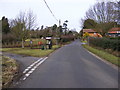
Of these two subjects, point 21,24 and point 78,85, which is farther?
point 21,24

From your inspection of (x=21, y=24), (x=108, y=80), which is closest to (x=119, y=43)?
(x=108, y=80)

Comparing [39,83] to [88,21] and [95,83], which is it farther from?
[88,21]

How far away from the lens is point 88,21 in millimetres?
53125

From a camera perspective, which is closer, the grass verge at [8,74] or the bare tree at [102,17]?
the grass verge at [8,74]

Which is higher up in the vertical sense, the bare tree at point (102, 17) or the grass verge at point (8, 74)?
the bare tree at point (102, 17)

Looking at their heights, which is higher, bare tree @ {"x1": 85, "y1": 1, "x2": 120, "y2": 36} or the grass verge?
bare tree @ {"x1": 85, "y1": 1, "x2": 120, "y2": 36}

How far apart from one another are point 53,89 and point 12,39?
39404mm

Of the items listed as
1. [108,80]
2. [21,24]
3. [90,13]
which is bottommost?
[108,80]

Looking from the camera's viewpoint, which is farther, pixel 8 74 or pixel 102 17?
pixel 102 17

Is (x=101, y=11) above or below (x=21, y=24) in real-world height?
above

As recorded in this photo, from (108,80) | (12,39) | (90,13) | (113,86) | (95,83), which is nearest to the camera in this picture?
(113,86)

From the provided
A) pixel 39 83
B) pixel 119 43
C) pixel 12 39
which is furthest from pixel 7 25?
pixel 39 83

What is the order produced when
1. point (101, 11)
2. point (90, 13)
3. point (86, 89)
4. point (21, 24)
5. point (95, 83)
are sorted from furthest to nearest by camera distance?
1. point (90, 13)
2. point (101, 11)
3. point (21, 24)
4. point (95, 83)
5. point (86, 89)

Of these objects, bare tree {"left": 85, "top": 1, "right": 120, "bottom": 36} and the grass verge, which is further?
bare tree {"left": 85, "top": 1, "right": 120, "bottom": 36}
